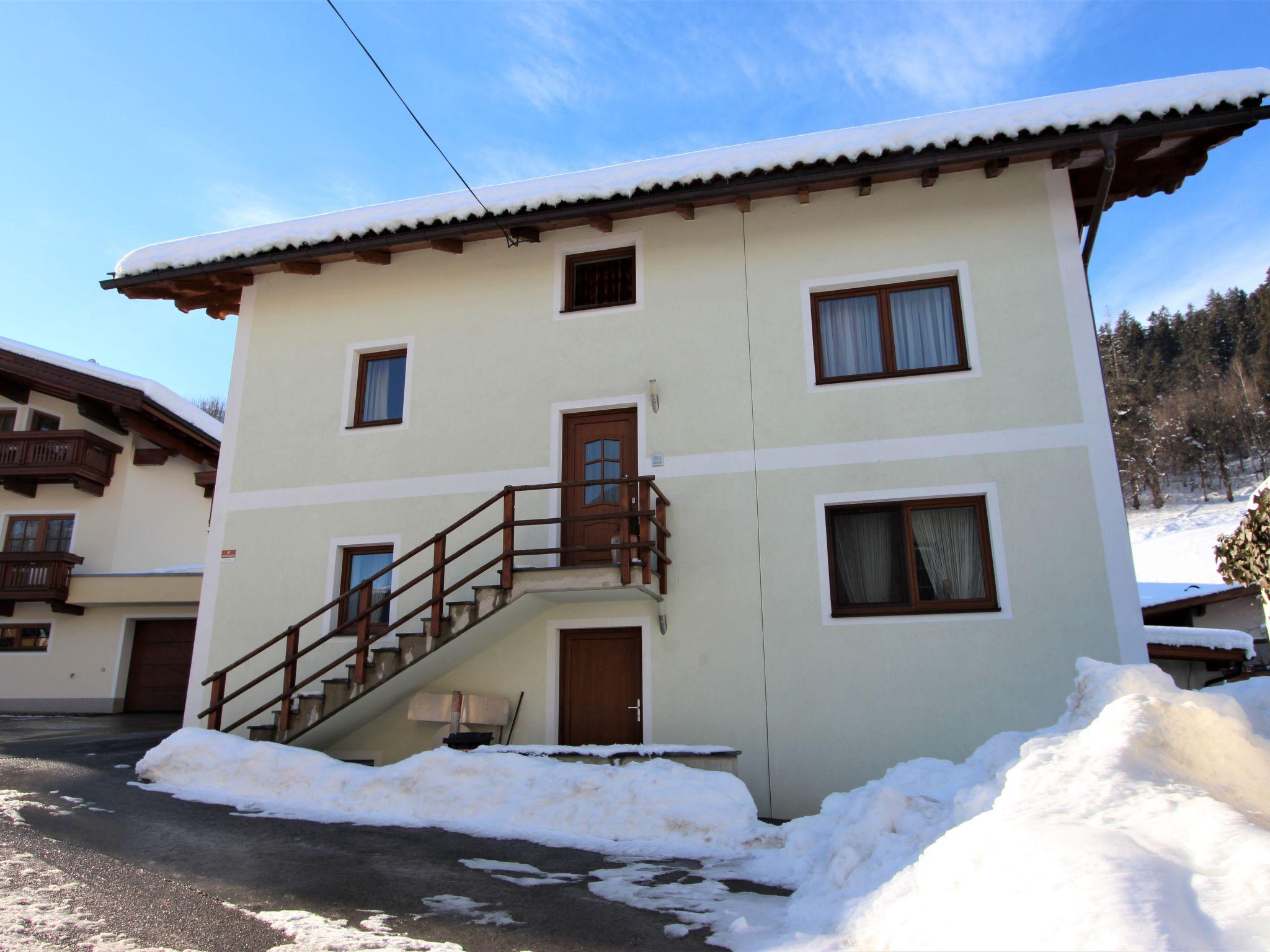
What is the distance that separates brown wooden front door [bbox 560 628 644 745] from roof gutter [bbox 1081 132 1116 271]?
23.4ft

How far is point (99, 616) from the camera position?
21141mm

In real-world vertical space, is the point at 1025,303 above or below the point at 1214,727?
above

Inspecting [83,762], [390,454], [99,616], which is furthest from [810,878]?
[99,616]

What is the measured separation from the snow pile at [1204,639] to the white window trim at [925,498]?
5.63 meters

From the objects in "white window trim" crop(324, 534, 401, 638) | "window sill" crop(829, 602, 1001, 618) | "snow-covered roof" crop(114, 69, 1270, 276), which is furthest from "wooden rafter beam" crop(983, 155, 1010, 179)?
"white window trim" crop(324, 534, 401, 638)

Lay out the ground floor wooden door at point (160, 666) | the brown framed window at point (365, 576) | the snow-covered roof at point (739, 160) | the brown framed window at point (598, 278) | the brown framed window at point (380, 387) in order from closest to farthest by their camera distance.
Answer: the snow-covered roof at point (739, 160) < the brown framed window at point (365, 576) < the brown framed window at point (598, 278) < the brown framed window at point (380, 387) < the ground floor wooden door at point (160, 666)

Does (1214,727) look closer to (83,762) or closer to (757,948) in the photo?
(757,948)

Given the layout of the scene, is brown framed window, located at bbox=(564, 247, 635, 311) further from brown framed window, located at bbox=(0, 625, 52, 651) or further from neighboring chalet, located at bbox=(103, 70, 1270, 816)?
brown framed window, located at bbox=(0, 625, 52, 651)

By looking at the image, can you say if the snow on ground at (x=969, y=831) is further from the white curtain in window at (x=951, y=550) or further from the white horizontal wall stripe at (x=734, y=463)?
the white horizontal wall stripe at (x=734, y=463)

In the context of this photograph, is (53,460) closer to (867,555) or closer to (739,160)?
(739,160)

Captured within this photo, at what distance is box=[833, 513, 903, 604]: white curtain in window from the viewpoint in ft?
34.0

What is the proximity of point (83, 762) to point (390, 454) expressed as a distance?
16.8 feet

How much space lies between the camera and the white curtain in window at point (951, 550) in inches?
398

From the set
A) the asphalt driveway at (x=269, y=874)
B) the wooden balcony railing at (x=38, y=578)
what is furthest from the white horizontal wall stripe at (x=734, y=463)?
the wooden balcony railing at (x=38, y=578)
